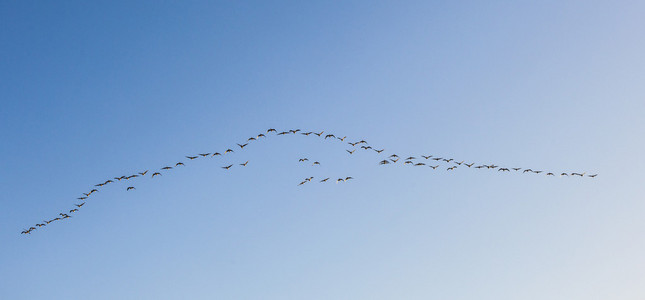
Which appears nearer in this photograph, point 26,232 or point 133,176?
point 133,176

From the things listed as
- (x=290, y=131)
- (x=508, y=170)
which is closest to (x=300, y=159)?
(x=290, y=131)

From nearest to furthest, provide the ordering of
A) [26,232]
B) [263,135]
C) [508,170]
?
1. [263,135]
2. [508,170]
3. [26,232]

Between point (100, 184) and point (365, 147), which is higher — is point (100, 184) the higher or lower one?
the lower one

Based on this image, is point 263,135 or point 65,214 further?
point 65,214

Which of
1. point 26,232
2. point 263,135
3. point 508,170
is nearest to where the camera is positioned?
point 263,135

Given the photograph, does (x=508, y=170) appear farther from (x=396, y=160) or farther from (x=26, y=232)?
(x=26, y=232)

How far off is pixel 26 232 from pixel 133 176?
19949 mm

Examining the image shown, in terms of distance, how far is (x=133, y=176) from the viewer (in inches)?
2672

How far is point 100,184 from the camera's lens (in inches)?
2625

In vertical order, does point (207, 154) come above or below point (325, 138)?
below

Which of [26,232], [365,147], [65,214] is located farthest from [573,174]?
[26,232]

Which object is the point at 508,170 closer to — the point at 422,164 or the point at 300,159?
the point at 422,164

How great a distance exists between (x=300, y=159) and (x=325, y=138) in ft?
15.6

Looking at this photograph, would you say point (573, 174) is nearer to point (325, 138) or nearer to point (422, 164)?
point (422, 164)
